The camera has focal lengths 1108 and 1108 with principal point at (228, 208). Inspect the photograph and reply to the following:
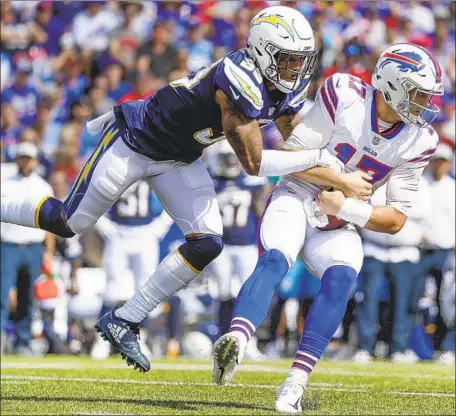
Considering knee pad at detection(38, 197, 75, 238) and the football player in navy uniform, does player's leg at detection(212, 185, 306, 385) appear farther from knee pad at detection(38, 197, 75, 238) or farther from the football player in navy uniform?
knee pad at detection(38, 197, 75, 238)

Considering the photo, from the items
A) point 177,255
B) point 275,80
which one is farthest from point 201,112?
point 177,255

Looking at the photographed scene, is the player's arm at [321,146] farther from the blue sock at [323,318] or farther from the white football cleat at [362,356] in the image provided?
the white football cleat at [362,356]

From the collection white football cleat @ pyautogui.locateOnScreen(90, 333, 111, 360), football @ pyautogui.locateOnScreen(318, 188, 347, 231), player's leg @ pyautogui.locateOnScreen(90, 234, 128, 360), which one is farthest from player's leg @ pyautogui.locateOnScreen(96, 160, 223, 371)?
player's leg @ pyautogui.locateOnScreen(90, 234, 128, 360)

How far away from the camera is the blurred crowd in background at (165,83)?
9188 millimetres

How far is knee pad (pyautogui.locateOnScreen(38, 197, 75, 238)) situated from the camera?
6.05 meters

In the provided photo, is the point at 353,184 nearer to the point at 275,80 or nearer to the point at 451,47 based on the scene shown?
the point at 275,80

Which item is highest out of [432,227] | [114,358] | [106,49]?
[106,49]

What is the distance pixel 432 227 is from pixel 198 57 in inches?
138

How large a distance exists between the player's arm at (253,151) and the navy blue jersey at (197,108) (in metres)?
0.04

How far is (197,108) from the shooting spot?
5.65m

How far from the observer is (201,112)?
18.5 ft

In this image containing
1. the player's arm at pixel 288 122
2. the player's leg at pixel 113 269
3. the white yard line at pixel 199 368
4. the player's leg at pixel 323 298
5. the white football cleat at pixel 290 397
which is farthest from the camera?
the player's leg at pixel 113 269

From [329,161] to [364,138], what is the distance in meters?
0.28

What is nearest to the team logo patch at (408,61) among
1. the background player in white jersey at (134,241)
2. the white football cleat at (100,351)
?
the background player in white jersey at (134,241)
